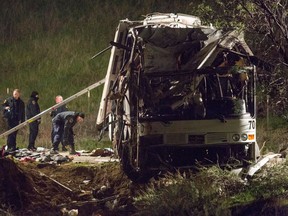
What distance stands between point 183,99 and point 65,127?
7.39 m

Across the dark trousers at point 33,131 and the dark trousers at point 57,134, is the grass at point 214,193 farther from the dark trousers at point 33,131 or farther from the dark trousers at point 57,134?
the dark trousers at point 33,131

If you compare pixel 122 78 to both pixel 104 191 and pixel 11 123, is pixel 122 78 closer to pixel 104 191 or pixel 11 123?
pixel 104 191

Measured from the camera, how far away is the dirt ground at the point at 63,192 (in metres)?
14.3

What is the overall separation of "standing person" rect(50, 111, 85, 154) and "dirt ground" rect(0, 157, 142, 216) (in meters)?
3.88

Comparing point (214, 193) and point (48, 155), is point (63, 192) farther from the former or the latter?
point (214, 193)

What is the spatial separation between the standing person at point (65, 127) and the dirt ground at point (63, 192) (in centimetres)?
388

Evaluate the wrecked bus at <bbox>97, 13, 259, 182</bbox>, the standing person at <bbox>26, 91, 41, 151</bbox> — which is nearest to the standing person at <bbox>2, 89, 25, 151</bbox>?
the standing person at <bbox>26, 91, 41, 151</bbox>

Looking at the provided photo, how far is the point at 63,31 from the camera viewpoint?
4066 cm

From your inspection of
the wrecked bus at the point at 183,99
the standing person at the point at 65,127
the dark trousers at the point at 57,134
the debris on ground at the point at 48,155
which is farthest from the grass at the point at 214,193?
the dark trousers at the point at 57,134

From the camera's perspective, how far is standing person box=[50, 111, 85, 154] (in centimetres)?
2084

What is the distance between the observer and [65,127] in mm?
20812

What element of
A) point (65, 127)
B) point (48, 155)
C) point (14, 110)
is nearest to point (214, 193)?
point (48, 155)

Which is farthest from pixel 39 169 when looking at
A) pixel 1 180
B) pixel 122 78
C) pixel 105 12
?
pixel 105 12

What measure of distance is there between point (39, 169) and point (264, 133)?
6.65 metres
